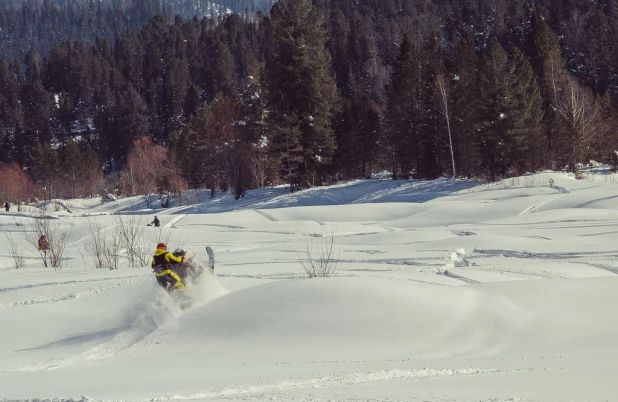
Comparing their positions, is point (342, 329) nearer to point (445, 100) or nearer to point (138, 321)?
point (138, 321)

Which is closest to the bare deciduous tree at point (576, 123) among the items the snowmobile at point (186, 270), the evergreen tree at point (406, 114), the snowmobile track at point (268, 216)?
the evergreen tree at point (406, 114)

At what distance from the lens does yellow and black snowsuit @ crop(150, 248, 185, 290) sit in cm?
983

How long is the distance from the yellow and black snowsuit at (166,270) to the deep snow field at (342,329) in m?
0.21

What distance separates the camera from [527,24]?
8575cm

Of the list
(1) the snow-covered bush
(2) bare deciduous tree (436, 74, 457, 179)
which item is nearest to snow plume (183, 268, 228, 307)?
(1) the snow-covered bush

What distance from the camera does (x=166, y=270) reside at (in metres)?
9.97

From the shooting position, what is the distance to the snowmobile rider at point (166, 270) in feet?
32.2

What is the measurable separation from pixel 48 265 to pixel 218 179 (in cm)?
3521

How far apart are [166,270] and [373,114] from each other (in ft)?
138

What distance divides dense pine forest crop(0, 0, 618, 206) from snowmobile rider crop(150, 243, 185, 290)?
28.9m

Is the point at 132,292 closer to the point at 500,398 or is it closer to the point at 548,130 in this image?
the point at 500,398

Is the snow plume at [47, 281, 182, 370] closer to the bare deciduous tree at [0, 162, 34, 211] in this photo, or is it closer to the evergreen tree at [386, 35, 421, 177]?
the evergreen tree at [386, 35, 421, 177]

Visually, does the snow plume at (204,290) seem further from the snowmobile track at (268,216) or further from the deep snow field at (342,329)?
the snowmobile track at (268,216)

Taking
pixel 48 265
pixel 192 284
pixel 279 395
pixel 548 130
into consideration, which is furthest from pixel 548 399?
Result: pixel 548 130
